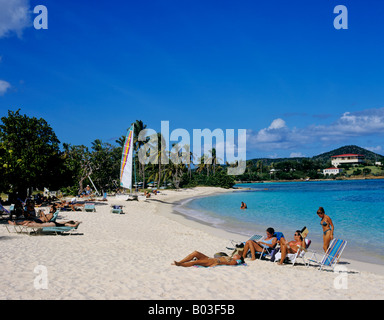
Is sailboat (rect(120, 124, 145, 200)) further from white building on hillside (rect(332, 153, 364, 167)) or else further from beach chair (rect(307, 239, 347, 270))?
white building on hillside (rect(332, 153, 364, 167))

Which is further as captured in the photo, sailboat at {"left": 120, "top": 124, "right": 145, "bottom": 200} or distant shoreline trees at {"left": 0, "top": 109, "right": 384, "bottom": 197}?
sailboat at {"left": 120, "top": 124, "right": 145, "bottom": 200}

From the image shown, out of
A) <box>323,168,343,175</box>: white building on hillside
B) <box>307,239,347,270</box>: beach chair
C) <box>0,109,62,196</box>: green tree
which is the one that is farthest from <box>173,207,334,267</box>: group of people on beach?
<box>323,168,343,175</box>: white building on hillside

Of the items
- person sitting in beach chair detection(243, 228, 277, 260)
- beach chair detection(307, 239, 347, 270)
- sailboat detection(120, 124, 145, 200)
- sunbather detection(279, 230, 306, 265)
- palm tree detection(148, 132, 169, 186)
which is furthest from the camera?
palm tree detection(148, 132, 169, 186)

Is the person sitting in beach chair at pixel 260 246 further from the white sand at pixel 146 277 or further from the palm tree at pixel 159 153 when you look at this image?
the palm tree at pixel 159 153

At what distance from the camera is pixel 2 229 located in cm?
1191

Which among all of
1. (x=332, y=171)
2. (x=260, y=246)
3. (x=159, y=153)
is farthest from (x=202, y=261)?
(x=332, y=171)

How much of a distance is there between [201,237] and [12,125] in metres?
15.7

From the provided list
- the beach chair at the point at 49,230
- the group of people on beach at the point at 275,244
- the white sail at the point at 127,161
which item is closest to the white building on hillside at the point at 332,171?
the white sail at the point at 127,161

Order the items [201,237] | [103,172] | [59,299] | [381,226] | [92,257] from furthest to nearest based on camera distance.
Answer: [103,172] → [381,226] → [201,237] → [92,257] → [59,299]

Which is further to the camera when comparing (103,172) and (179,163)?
(179,163)

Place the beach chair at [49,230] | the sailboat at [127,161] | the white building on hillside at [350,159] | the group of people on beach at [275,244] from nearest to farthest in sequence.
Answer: the group of people on beach at [275,244] < the beach chair at [49,230] < the sailboat at [127,161] < the white building on hillside at [350,159]

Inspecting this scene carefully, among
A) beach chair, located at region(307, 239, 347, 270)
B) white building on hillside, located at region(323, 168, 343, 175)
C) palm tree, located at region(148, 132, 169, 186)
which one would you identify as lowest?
beach chair, located at region(307, 239, 347, 270)

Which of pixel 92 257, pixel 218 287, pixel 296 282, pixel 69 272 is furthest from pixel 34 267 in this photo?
pixel 296 282
